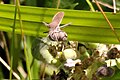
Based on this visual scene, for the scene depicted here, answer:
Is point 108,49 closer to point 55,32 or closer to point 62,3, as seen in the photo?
point 55,32

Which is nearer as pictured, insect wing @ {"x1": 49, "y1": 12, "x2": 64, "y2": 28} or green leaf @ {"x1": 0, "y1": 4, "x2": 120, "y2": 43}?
insect wing @ {"x1": 49, "y1": 12, "x2": 64, "y2": 28}

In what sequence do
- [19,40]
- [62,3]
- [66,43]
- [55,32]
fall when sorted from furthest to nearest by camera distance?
[19,40] < [62,3] < [66,43] < [55,32]

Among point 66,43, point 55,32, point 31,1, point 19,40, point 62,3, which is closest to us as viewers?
point 55,32

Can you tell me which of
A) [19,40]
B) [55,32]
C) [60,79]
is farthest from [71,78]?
[19,40]

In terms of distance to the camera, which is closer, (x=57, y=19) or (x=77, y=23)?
(x=57, y=19)

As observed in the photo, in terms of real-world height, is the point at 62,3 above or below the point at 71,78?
above

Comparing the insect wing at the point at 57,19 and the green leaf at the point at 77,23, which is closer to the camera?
the insect wing at the point at 57,19

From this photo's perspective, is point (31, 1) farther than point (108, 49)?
Yes

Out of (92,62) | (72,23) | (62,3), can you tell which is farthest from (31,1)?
(92,62)
